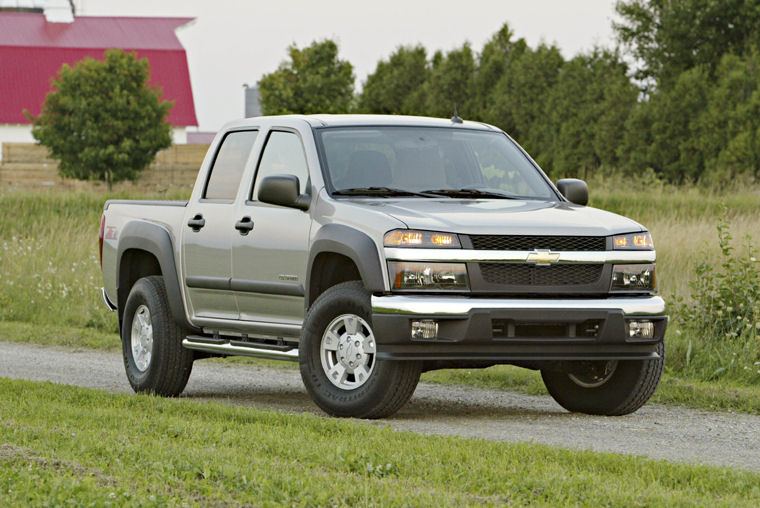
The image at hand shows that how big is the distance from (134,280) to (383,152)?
285 cm

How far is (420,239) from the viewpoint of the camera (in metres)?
8.55

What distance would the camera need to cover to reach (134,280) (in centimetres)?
1163

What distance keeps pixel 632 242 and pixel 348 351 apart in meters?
1.92

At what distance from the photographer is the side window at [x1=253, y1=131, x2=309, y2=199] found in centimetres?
988

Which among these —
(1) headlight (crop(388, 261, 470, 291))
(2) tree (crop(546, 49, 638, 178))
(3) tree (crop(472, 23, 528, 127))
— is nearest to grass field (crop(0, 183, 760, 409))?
(1) headlight (crop(388, 261, 470, 291))

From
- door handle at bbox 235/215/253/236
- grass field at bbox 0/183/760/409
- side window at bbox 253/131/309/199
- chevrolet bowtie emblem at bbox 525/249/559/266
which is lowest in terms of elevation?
grass field at bbox 0/183/760/409

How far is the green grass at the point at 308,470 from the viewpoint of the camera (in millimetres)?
5922

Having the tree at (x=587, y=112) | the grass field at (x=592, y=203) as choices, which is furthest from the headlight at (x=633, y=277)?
the tree at (x=587, y=112)

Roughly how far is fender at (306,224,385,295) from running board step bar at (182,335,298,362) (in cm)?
83

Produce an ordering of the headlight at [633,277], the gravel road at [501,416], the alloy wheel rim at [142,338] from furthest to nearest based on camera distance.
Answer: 1. the alloy wheel rim at [142,338]
2. the headlight at [633,277]
3. the gravel road at [501,416]

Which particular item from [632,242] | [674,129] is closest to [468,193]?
[632,242]

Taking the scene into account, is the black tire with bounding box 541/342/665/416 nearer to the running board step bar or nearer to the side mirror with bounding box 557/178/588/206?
the side mirror with bounding box 557/178/588/206

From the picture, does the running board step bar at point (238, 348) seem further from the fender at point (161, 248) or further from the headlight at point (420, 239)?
the headlight at point (420, 239)

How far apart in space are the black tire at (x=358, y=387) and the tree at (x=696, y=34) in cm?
3459
